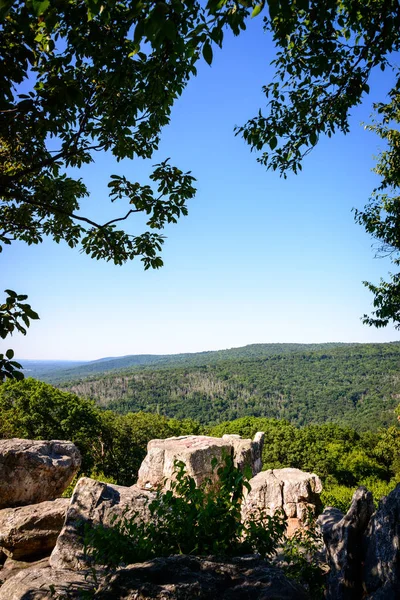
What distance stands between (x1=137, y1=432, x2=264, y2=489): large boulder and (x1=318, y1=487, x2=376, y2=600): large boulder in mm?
6934

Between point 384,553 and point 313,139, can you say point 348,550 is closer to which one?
point 384,553

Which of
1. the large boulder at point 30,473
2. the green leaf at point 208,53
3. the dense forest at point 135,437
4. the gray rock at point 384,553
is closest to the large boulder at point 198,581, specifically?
the gray rock at point 384,553

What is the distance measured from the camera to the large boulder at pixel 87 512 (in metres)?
7.71

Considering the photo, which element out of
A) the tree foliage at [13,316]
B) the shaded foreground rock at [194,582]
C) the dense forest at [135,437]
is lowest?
the dense forest at [135,437]

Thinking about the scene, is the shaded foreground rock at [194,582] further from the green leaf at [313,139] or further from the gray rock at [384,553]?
the green leaf at [313,139]

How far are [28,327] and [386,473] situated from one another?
38.9 m

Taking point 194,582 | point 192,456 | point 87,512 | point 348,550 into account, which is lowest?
point 192,456

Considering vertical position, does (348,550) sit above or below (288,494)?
above

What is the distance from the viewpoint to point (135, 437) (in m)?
37.7

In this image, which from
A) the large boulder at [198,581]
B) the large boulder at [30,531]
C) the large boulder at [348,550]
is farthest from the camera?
the large boulder at [30,531]

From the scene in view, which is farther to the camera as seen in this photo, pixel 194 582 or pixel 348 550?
pixel 348 550

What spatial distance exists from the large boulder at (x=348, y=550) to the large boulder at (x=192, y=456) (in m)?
6.93

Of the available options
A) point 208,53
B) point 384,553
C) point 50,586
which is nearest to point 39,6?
point 208,53

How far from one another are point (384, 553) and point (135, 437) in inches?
1402
